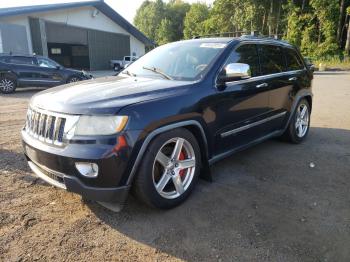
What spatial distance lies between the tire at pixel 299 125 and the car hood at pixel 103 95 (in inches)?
107

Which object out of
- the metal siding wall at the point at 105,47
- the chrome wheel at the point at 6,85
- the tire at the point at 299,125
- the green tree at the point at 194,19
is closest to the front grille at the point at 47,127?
the tire at the point at 299,125

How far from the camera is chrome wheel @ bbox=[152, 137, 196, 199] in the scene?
10.4ft

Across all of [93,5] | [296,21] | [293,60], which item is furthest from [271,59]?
[296,21]

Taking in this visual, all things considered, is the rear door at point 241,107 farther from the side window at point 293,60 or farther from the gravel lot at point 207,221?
the side window at point 293,60

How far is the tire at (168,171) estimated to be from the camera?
291cm

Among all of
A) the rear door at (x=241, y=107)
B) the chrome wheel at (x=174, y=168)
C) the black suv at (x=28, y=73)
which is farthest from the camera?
the black suv at (x=28, y=73)

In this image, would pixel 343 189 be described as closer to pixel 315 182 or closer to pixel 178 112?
pixel 315 182

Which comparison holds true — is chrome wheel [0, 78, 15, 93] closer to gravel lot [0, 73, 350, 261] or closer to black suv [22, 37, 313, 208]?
gravel lot [0, 73, 350, 261]

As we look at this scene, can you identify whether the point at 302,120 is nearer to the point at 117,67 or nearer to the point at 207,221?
the point at 207,221


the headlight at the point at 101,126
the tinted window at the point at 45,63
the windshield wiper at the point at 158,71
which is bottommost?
the tinted window at the point at 45,63

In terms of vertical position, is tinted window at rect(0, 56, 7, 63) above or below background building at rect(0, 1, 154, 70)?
below

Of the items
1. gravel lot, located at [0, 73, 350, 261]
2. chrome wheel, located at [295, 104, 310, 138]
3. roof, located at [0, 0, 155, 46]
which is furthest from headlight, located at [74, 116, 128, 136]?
→ roof, located at [0, 0, 155, 46]

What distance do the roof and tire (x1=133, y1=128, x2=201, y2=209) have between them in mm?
21274

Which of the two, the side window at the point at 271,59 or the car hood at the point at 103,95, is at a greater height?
the side window at the point at 271,59
